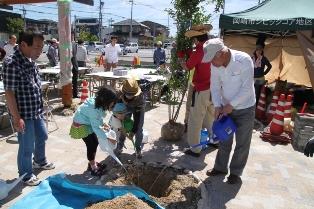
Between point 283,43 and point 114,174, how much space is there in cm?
814

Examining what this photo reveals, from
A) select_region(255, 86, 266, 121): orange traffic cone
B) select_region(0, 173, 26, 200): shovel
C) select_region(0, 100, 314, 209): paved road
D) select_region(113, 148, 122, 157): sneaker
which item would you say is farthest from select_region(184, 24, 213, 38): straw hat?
select_region(255, 86, 266, 121): orange traffic cone

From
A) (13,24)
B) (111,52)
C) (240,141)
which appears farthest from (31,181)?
(13,24)

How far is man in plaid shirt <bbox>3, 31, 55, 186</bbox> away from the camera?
3646mm

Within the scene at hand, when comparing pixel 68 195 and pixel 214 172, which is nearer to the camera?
pixel 68 195

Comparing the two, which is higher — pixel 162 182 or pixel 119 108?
pixel 119 108

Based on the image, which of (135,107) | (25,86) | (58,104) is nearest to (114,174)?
(135,107)

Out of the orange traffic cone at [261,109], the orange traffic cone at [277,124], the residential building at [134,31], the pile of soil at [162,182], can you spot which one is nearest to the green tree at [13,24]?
the residential building at [134,31]

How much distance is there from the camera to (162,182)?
173 inches

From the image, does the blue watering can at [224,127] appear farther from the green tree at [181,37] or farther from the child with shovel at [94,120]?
the green tree at [181,37]

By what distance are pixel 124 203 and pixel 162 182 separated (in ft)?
3.80

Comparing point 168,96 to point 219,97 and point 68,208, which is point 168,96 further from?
point 68,208

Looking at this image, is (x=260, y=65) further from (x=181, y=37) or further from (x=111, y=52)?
(x=111, y=52)

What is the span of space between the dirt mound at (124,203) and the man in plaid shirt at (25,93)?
3.76ft

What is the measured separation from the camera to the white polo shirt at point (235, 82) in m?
3.96
